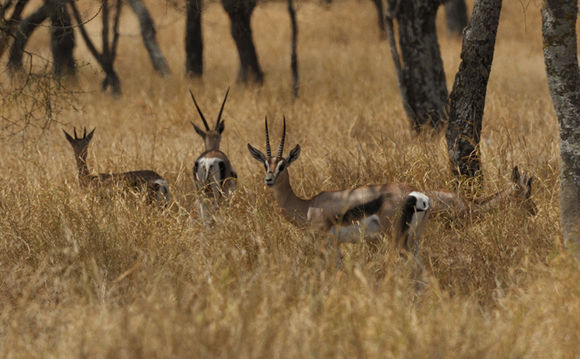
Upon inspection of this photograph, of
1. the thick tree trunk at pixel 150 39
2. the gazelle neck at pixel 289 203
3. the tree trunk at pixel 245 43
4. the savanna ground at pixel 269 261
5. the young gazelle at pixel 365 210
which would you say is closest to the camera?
the savanna ground at pixel 269 261

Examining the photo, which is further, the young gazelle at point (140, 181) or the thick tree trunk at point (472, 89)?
the young gazelle at point (140, 181)

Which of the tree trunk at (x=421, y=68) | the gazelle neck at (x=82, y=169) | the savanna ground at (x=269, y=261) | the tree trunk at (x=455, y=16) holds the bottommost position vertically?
the savanna ground at (x=269, y=261)

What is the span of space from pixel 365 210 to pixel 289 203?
2.23 ft

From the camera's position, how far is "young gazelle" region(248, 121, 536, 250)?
Result: 5078 millimetres

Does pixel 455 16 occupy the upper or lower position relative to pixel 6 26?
lower

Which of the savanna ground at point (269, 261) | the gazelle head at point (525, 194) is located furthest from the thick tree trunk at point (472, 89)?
the gazelle head at point (525, 194)

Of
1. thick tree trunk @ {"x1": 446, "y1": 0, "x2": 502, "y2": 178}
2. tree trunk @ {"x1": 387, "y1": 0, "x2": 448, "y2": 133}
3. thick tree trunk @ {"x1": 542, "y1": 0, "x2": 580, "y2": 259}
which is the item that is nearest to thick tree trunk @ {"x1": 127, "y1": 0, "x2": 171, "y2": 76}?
tree trunk @ {"x1": 387, "y1": 0, "x2": 448, "y2": 133}

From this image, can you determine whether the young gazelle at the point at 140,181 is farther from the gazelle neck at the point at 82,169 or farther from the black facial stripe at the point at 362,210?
the black facial stripe at the point at 362,210

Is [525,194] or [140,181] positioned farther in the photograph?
[140,181]

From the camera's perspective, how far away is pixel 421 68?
30.0 feet

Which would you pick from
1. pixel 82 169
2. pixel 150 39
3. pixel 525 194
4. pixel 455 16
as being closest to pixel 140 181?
pixel 82 169

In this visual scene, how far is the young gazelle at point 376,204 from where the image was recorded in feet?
16.7

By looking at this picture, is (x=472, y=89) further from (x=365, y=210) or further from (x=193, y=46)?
(x=193, y=46)

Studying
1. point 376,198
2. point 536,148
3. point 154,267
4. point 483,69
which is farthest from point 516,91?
point 154,267
